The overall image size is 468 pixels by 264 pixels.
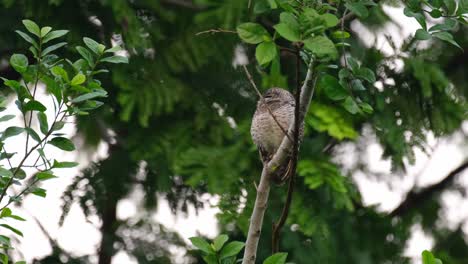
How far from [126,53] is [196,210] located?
1.10 metres

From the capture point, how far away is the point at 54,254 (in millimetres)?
5094

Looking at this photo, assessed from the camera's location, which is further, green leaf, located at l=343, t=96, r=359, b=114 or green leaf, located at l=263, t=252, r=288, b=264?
green leaf, located at l=263, t=252, r=288, b=264

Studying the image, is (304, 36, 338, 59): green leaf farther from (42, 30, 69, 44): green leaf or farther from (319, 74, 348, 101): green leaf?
(42, 30, 69, 44): green leaf

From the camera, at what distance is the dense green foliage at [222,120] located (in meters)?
4.48

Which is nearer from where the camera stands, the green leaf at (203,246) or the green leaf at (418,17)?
the green leaf at (418,17)

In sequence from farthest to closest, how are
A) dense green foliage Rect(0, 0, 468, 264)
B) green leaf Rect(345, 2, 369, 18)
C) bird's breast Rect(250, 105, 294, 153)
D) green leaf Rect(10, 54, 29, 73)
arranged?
dense green foliage Rect(0, 0, 468, 264) → bird's breast Rect(250, 105, 294, 153) → green leaf Rect(10, 54, 29, 73) → green leaf Rect(345, 2, 369, 18)

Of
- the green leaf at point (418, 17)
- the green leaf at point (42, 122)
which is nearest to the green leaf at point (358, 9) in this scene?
the green leaf at point (418, 17)

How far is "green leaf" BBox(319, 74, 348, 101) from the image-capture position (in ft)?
7.79

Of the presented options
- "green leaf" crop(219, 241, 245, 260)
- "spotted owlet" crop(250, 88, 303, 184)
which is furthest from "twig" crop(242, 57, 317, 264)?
"spotted owlet" crop(250, 88, 303, 184)

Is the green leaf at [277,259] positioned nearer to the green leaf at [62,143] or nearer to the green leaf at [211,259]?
the green leaf at [211,259]

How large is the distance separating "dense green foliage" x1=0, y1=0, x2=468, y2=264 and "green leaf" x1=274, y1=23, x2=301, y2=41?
2.20 metres

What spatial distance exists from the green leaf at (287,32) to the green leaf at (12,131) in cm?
79

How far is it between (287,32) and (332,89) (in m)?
0.34

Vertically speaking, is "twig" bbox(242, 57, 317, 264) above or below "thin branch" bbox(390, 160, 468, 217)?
above
